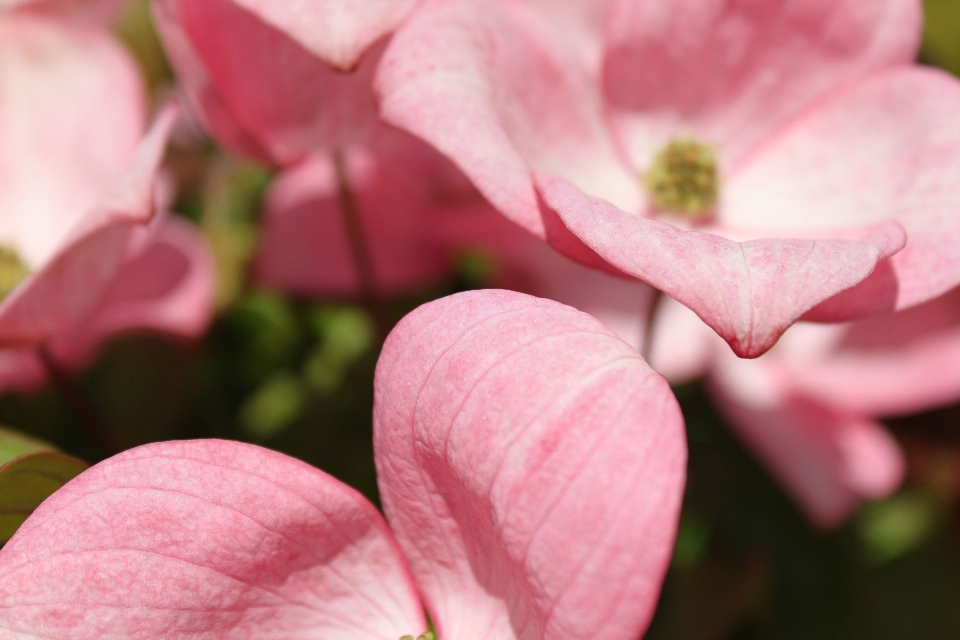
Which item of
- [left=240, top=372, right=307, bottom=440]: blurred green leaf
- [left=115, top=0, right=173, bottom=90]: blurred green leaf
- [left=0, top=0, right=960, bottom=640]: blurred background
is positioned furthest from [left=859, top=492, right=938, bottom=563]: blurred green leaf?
[left=115, top=0, right=173, bottom=90]: blurred green leaf

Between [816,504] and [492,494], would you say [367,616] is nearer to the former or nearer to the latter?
[492,494]

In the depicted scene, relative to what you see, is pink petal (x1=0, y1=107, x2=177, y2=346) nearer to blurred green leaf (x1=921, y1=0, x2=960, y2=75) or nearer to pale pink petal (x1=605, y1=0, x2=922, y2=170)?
pale pink petal (x1=605, y1=0, x2=922, y2=170)

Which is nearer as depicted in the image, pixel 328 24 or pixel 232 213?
pixel 328 24

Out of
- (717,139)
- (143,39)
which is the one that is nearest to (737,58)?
(717,139)

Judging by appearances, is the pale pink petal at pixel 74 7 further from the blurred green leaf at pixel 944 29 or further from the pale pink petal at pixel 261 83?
the blurred green leaf at pixel 944 29

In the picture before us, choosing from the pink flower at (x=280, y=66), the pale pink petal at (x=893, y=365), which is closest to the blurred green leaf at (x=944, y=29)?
the pale pink petal at (x=893, y=365)

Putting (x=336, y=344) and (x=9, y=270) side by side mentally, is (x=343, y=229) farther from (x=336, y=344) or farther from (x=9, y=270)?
(x=9, y=270)
